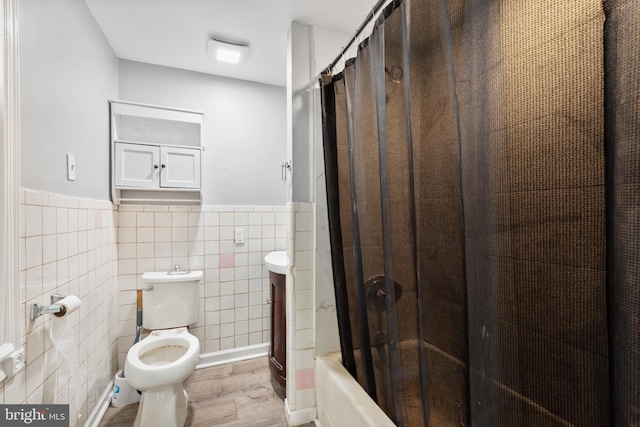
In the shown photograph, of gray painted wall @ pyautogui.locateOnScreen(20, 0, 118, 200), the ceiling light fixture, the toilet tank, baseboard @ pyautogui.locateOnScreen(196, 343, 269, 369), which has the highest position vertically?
the ceiling light fixture

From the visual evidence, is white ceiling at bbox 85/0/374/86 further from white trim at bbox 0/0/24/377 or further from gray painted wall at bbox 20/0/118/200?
white trim at bbox 0/0/24/377

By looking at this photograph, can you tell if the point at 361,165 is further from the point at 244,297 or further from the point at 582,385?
the point at 244,297

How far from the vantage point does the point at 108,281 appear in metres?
1.71

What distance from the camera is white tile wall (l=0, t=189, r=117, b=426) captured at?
92cm

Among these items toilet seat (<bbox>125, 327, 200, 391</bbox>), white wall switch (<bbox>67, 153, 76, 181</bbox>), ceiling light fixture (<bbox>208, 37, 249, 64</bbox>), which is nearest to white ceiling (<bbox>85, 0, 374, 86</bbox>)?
ceiling light fixture (<bbox>208, 37, 249, 64</bbox>)

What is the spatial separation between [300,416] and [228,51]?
2423mm

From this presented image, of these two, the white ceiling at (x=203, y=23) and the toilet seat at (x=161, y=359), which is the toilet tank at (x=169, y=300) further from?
the white ceiling at (x=203, y=23)

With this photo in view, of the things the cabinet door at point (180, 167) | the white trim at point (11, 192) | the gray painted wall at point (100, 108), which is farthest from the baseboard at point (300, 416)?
the cabinet door at point (180, 167)

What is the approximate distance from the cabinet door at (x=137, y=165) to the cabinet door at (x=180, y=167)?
44 mm

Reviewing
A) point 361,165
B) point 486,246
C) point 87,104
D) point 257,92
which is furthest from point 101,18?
point 486,246

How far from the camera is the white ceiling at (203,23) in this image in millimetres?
1455

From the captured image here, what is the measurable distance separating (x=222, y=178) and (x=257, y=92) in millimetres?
845

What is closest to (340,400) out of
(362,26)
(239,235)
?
(239,235)

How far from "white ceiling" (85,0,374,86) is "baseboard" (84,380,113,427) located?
2.28m
